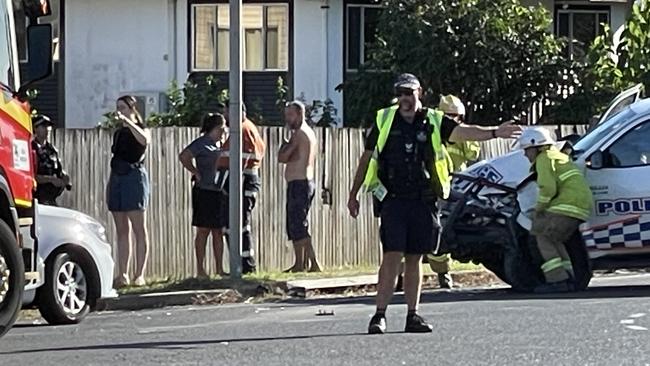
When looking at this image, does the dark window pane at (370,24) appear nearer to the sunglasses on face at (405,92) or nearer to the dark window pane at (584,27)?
the dark window pane at (584,27)

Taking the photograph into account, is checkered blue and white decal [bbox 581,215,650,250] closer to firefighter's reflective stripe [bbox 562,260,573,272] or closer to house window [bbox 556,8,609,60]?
firefighter's reflective stripe [bbox 562,260,573,272]

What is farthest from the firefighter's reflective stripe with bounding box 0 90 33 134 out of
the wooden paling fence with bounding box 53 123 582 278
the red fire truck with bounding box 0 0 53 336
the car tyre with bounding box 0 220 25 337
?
the wooden paling fence with bounding box 53 123 582 278

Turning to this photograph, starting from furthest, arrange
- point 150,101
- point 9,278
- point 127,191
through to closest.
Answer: point 150,101, point 127,191, point 9,278

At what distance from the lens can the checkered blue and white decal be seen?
1438 centimetres

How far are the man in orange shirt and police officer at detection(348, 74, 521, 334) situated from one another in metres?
5.34

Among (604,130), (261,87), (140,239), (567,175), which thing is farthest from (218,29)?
(567,175)

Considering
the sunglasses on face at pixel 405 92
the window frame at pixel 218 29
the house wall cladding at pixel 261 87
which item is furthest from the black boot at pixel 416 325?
the window frame at pixel 218 29

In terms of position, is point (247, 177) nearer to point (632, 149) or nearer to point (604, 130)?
point (604, 130)

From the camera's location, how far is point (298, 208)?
55.3 ft

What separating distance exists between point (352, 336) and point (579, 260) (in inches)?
174

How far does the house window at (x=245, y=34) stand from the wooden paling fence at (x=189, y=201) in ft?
41.6

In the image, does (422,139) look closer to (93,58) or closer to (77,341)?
(77,341)

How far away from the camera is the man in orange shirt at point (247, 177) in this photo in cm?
1635

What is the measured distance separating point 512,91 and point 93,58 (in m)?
8.94
